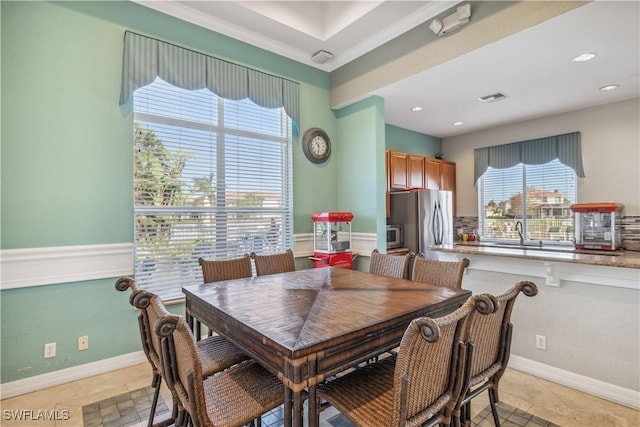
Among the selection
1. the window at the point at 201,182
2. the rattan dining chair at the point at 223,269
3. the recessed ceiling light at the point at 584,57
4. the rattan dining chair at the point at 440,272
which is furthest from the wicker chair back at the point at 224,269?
the recessed ceiling light at the point at 584,57

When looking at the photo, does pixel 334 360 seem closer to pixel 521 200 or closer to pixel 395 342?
pixel 395 342

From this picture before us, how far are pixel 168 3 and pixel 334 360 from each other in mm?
3440

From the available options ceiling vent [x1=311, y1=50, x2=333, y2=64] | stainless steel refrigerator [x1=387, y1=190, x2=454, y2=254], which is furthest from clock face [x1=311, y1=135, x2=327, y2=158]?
stainless steel refrigerator [x1=387, y1=190, x2=454, y2=254]

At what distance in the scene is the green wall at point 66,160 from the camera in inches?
91.0

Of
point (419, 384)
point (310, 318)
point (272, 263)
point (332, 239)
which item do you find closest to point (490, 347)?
point (419, 384)

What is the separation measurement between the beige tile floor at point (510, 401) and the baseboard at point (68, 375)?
0.13 ft

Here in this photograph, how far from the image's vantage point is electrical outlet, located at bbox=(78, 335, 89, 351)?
100 inches

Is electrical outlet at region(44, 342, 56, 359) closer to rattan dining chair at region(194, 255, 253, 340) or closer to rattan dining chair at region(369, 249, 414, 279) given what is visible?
rattan dining chair at region(194, 255, 253, 340)

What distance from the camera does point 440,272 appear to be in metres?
2.28

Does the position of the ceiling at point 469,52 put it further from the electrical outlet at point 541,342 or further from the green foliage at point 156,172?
the electrical outlet at point 541,342

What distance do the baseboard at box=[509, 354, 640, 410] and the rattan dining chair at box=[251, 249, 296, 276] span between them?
7.10 ft

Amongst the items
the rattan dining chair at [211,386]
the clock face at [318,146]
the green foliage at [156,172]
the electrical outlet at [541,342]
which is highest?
the clock face at [318,146]

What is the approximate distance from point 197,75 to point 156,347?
2662mm

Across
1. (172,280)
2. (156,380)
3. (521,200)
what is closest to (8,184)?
(172,280)
